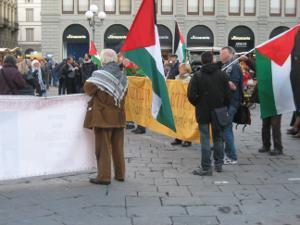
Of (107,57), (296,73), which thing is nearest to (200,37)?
(296,73)

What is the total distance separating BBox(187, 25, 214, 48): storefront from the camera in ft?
168

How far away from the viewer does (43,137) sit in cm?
691

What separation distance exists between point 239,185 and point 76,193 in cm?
214

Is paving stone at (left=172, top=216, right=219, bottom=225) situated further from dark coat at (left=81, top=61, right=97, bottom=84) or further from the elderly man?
dark coat at (left=81, top=61, right=97, bottom=84)

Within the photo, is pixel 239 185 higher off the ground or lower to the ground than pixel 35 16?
lower

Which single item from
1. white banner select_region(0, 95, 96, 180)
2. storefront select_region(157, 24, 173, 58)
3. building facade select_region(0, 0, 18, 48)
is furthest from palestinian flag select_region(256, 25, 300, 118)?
building facade select_region(0, 0, 18, 48)

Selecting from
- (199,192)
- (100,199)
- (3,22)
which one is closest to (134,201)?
(100,199)

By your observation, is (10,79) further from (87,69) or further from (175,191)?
(87,69)

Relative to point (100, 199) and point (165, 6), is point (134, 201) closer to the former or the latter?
point (100, 199)

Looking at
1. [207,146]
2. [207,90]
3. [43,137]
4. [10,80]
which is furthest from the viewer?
[10,80]

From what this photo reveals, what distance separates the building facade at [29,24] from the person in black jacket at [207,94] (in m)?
87.2

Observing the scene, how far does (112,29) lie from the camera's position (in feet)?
167

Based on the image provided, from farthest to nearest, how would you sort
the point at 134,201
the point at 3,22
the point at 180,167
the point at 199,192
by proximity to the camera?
the point at 3,22 → the point at 180,167 → the point at 199,192 → the point at 134,201

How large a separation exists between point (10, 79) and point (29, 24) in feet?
285
